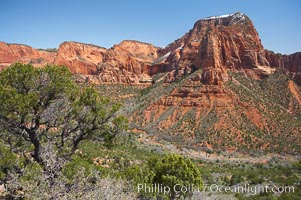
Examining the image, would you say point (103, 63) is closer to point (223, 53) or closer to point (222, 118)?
point (223, 53)

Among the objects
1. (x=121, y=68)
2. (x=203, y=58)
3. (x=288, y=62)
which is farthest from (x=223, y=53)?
(x=121, y=68)

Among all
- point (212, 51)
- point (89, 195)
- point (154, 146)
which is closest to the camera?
point (89, 195)

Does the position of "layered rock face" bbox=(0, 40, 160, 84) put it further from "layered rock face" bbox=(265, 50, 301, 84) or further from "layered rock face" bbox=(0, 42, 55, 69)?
"layered rock face" bbox=(265, 50, 301, 84)

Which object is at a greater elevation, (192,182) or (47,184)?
(47,184)

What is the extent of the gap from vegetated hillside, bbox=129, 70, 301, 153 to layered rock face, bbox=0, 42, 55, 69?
96358 millimetres

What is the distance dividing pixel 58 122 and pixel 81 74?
91965 mm

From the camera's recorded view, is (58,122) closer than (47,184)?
No

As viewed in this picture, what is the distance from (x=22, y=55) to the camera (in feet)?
489

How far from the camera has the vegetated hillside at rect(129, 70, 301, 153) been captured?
145 feet

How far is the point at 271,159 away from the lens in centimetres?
3819

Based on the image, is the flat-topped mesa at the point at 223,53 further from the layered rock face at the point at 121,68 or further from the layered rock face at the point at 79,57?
the layered rock face at the point at 79,57

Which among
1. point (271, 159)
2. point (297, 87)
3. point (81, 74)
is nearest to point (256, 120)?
point (271, 159)

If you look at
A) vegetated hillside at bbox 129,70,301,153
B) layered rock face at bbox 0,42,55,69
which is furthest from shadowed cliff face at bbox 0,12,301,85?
vegetated hillside at bbox 129,70,301,153

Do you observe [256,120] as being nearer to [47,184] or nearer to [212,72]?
[212,72]
